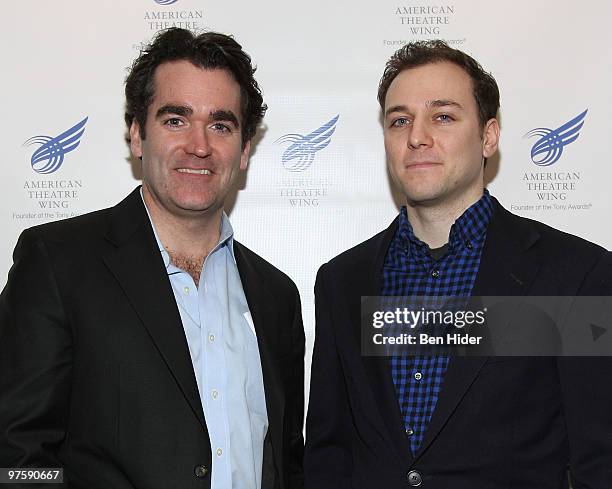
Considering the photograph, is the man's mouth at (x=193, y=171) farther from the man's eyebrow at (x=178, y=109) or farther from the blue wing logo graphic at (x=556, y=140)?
the blue wing logo graphic at (x=556, y=140)

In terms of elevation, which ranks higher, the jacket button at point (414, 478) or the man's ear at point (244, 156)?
the man's ear at point (244, 156)

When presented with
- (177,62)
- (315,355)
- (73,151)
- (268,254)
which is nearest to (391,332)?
(315,355)

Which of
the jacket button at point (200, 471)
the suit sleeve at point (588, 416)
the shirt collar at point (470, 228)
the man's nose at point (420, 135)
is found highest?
the man's nose at point (420, 135)

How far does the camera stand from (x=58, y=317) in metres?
2.21

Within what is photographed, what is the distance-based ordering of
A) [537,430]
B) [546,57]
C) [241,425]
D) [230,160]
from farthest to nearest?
1. [546,57]
2. [230,160]
3. [241,425]
4. [537,430]

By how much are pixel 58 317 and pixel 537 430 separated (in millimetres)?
1433

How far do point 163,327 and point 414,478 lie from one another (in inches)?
34.2

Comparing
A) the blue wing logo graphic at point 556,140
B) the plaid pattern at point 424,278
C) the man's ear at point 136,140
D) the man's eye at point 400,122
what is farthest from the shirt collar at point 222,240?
the blue wing logo graphic at point 556,140

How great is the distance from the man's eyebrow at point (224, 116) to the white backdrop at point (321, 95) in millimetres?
662

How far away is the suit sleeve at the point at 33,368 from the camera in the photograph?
212cm

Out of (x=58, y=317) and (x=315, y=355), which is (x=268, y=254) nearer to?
(x=315, y=355)

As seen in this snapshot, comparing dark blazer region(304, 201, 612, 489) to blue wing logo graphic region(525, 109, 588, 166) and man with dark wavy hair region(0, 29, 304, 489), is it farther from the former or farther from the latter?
blue wing logo graphic region(525, 109, 588, 166)

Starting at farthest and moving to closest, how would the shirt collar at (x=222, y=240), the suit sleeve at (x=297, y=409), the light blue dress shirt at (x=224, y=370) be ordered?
the suit sleeve at (x=297, y=409) → the shirt collar at (x=222, y=240) → the light blue dress shirt at (x=224, y=370)

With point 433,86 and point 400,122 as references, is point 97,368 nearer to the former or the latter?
point 400,122
